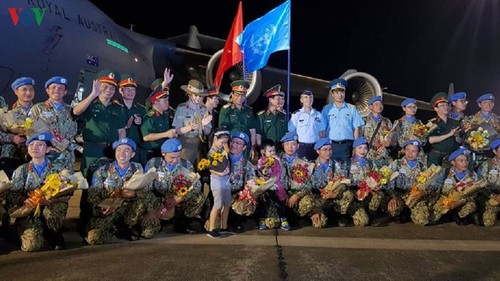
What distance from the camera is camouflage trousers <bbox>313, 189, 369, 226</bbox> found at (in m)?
5.28

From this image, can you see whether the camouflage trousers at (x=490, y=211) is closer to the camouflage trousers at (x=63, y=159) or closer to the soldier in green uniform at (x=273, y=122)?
the soldier in green uniform at (x=273, y=122)

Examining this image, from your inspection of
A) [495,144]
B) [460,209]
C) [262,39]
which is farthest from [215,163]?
[495,144]

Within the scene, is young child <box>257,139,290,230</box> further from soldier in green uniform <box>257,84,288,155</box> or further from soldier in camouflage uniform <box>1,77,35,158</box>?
soldier in camouflage uniform <box>1,77,35,158</box>

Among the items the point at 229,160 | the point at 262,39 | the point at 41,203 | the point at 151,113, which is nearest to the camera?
the point at 41,203

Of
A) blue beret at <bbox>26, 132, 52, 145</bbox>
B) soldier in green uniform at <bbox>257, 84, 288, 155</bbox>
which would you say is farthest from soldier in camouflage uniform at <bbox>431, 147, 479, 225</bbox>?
blue beret at <bbox>26, 132, 52, 145</bbox>

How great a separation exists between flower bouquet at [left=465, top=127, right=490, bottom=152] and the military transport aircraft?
4754 millimetres

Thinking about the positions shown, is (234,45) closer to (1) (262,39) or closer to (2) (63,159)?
(1) (262,39)

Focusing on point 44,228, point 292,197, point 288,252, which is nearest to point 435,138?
point 292,197

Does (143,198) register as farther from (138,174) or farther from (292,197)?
(292,197)

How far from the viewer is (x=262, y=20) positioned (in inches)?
297

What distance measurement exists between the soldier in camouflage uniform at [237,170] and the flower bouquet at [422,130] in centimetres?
273

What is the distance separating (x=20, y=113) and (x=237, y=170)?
262 cm

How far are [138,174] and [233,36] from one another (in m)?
4.61

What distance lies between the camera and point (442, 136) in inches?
249
